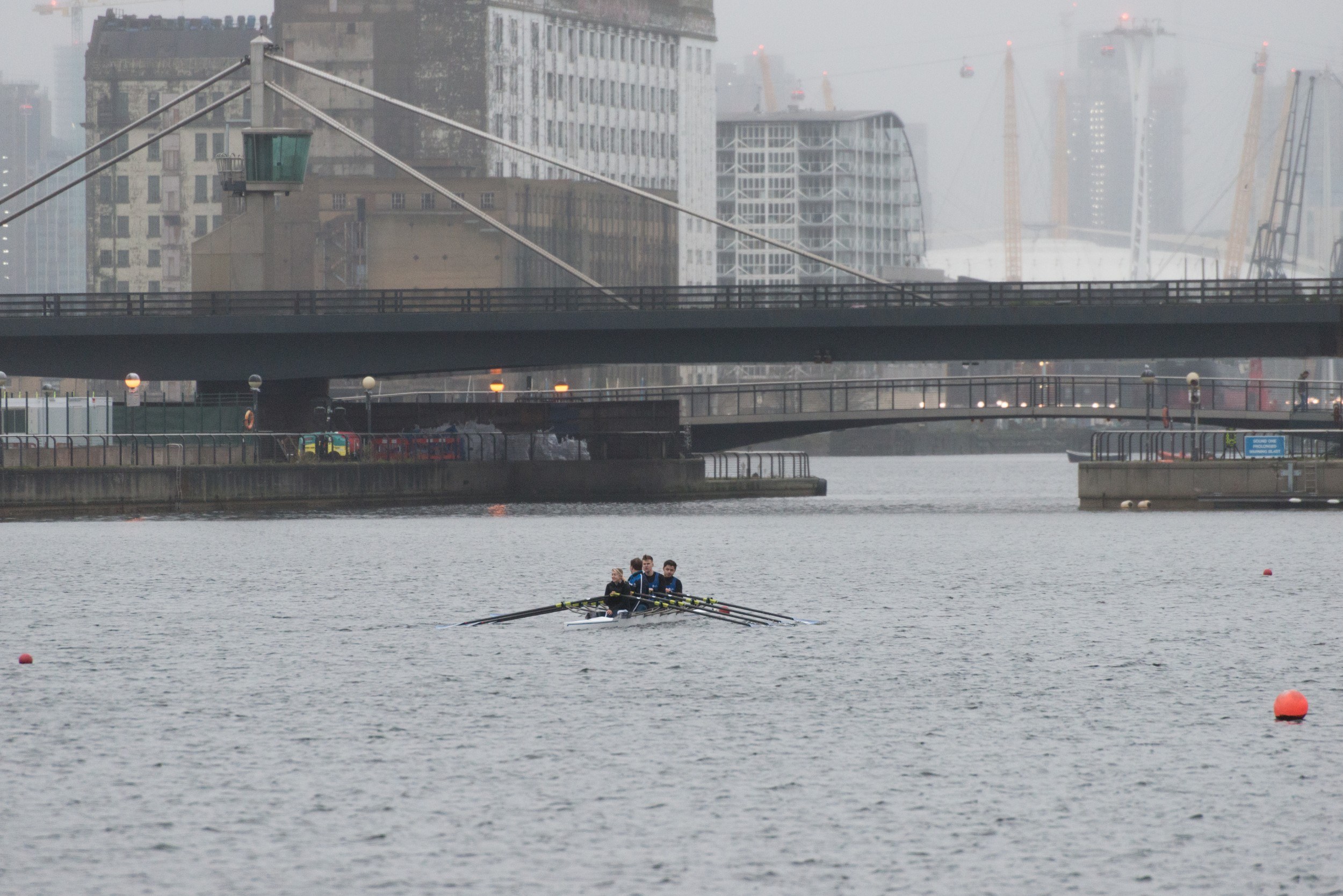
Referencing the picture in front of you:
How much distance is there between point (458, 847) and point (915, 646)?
977 inches

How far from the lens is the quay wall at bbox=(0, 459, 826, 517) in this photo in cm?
9062

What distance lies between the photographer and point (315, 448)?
103 metres

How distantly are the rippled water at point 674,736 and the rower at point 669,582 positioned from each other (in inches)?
60.4

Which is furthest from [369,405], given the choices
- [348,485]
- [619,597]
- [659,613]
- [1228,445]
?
[619,597]

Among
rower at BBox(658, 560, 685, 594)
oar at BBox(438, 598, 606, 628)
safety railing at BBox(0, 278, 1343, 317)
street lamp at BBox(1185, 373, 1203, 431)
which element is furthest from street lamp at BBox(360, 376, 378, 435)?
rower at BBox(658, 560, 685, 594)

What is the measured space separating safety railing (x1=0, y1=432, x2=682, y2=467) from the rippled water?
17.2 metres

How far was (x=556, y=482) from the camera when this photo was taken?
119m

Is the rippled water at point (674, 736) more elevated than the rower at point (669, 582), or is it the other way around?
the rower at point (669, 582)

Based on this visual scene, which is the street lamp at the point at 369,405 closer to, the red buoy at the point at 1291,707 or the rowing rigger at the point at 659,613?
the rowing rigger at the point at 659,613

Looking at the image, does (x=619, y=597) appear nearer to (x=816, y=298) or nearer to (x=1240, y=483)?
(x=816, y=298)

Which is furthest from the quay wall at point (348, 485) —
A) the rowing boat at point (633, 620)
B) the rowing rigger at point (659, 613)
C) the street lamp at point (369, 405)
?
the rowing boat at point (633, 620)

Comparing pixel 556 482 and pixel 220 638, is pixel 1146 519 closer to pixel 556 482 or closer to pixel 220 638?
pixel 556 482

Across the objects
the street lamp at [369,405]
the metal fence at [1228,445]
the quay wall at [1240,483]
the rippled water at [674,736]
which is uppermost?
the street lamp at [369,405]

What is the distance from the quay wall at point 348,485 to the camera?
90.6 m
